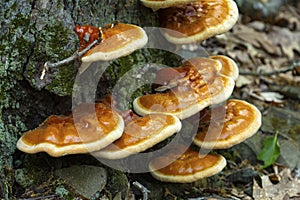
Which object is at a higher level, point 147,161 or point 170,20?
point 170,20

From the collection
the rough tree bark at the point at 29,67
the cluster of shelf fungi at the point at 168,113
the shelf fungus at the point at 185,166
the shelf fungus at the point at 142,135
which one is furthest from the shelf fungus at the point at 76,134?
the shelf fungus at the point at 185,166

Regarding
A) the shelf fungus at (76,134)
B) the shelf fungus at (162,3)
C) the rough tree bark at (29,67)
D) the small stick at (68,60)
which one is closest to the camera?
the shelf fungus at (76,134)

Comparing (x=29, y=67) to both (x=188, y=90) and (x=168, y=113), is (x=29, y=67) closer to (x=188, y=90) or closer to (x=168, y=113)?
(x=168, y=113)

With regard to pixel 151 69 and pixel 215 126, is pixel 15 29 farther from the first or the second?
pixel 215 126

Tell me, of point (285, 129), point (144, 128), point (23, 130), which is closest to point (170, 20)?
point (144, 128)

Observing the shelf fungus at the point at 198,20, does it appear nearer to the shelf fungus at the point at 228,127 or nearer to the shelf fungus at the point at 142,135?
the shelf fungus at the point at 228,127
